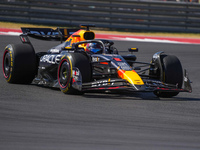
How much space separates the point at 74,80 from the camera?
7.62m

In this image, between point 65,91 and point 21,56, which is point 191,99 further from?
point 21,56

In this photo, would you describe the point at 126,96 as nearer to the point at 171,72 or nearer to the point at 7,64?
the point at 171,72

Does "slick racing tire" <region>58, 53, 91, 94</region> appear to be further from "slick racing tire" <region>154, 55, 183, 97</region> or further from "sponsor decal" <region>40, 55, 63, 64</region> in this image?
"slick racing tire" <region>154, 55, 183, 97</region>

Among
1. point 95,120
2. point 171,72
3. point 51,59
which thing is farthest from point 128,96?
point 95,120

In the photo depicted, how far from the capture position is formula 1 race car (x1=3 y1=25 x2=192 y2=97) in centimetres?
754

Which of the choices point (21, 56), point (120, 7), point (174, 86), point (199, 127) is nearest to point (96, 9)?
point (120, 7)

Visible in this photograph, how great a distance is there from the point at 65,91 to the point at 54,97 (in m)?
0.41

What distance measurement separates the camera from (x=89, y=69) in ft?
25.3

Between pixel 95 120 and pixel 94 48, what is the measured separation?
3.30 meters

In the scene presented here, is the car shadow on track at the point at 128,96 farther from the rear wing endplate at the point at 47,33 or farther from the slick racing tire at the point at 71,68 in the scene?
the rear wing endplate at the point at 47,33

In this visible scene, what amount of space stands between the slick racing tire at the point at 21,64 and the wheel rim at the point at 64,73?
1194 millimetres

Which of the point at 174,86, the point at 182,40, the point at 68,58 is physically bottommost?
the point at 182,40

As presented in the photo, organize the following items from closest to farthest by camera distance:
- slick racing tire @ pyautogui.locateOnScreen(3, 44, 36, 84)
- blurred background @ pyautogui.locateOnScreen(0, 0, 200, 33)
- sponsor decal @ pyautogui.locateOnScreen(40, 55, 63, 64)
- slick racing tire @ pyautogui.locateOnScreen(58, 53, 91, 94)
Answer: slick racing tire @ pyautogui.locateOnScreen(58, 53, 91, 94) < sponsor decal @ pyautogui.locateOnScreen(40, 55, 63, 64) < slick racing tire @ pyautogui.locateOnScreen(3, 44, 36, 84) < blurred background @ pyautogui.locateOnScreen(0, 0, 200, 33)

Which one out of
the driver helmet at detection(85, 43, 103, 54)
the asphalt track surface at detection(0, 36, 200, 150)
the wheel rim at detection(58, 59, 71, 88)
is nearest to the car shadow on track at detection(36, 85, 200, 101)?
the asphalt track surface at detection(0, 36, 200, 150)
